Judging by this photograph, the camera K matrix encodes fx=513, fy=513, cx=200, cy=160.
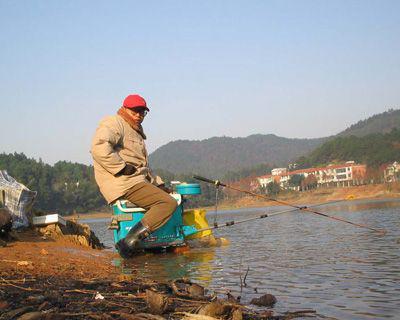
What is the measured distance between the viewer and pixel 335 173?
15650cm

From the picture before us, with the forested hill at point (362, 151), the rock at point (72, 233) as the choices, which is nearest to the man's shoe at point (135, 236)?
the rock at point (72, 233)

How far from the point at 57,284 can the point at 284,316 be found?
2.03m

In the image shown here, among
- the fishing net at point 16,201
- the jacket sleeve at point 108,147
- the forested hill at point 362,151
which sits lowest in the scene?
the fishing net at point 16,201

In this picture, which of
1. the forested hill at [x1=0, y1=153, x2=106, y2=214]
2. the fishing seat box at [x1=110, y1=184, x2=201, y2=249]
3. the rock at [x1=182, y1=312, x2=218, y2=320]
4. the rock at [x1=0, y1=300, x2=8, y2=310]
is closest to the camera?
the rock at [x1=182, y1=312, x2=218, y2=320]

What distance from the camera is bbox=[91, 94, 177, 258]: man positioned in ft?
24.8

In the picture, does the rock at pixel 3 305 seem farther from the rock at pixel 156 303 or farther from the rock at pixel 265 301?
the rock at pixel 265 301

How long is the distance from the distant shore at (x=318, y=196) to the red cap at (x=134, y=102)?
87.1 m

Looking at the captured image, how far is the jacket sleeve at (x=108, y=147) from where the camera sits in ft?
24.5

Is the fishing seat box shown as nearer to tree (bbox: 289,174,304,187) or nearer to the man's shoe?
the man's shoe

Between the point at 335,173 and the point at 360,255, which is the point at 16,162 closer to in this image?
the point at 335,173

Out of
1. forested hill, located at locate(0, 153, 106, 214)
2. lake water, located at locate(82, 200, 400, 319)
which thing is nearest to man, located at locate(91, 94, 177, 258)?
lake water, located at locate(82, 200, 400, 319)

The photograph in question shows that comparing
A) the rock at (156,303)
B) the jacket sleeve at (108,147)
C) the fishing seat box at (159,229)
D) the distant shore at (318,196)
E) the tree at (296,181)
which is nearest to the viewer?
the rock at (156,303)

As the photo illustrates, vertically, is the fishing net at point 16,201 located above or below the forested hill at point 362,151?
below

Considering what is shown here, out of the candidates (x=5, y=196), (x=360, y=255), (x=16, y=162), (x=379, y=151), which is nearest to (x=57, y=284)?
(x=360, y=255)
